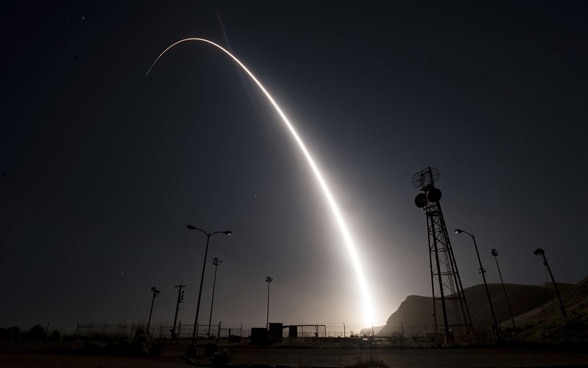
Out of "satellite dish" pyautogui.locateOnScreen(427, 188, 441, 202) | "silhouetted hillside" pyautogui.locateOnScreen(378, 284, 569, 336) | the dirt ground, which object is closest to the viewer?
the dirt ground

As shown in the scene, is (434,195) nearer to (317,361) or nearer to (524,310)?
(317,361)

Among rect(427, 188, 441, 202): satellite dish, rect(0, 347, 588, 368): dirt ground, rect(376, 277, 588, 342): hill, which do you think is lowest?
rect(0, 347, 588, 368): dirt ground

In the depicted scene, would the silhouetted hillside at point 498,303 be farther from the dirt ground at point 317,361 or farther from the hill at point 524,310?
the dirt ground at point 317,361

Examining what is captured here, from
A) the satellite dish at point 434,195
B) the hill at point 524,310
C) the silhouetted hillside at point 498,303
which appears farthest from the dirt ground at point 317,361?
the silhouetted hillside at point 498,303

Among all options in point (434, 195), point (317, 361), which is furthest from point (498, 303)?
point (317, 361)

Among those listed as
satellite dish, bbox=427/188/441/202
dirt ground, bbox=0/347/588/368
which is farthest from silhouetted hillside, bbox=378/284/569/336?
dirt ground, bbox=0/347/588/368

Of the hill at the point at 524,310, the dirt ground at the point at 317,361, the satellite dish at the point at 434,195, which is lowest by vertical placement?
the dirt ground at the point at 317,361

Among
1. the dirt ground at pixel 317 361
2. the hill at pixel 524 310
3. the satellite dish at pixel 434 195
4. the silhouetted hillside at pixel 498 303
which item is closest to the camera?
the dirt ground at pixel 317 361

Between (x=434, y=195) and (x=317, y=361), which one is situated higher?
(x=434, y=195)

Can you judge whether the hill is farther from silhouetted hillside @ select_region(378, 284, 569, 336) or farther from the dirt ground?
the dirt ground

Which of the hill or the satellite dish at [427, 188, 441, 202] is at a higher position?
the satellite dish at [427, 188, 441, 202]

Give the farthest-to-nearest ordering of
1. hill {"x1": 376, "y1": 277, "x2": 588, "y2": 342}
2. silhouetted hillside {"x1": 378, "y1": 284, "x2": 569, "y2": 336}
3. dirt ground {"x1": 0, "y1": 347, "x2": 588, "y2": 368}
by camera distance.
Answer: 1. silhouetted hillside {"x1": 378, "y1": 284, "x2": 569, "y2": 336}
2. hill {"x1": 376, "y1": 277, "x2": 588, "y2": 342}
3. dirt ground {"x1": 0, "y1": 347, "x2": 588, "y2": 368}

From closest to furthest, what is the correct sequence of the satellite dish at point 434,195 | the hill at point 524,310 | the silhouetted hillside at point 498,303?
the hill at point 524,310, the satellite dish at point 434,195, the silhouetted hillside at point 498,303

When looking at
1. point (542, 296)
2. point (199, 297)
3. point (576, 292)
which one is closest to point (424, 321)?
point (542, 296)
